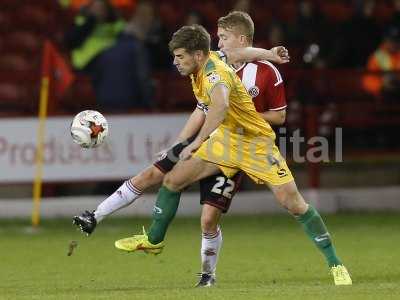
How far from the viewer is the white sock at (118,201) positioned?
1056 cm

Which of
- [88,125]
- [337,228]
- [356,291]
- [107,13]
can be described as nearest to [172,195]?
[88,125]

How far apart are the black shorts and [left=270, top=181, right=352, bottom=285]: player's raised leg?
1.14ft

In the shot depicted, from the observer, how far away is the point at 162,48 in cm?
1822

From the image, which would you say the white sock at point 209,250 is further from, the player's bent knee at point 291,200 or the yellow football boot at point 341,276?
the yellow football boot at point 341,276

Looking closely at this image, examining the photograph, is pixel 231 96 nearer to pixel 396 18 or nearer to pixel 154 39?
pixel 154 39

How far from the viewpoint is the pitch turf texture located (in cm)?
995

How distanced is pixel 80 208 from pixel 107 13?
2.37m

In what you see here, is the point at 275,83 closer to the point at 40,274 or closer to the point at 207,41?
the point at 207,41

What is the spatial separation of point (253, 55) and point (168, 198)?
124cm

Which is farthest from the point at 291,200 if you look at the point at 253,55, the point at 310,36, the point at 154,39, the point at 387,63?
the point at 387,63

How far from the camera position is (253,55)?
10.5m

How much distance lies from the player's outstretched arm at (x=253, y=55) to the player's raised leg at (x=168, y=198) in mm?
808

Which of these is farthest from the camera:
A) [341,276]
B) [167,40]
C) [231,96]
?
[167,40]

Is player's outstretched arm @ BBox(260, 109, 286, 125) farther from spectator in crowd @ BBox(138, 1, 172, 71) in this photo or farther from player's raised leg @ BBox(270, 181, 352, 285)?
spectator in crowd @ BBox(138, 1, 172, 71)
